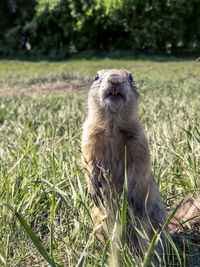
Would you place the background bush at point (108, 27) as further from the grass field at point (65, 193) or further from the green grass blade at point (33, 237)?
the green grass blade at point (33, 237)

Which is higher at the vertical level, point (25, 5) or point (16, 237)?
point (25, 5)

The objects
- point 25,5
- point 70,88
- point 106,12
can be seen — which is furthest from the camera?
point 25,5

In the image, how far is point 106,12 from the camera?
14.5 m

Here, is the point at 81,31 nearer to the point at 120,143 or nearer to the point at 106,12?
the point at 106,12

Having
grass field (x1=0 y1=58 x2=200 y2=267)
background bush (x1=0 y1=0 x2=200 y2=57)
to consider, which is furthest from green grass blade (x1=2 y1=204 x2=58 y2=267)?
background bush (x1=0 y1=0 x2=200 y2=57)

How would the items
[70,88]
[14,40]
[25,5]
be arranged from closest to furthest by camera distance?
[70,88]
[14,40]
[25,5]

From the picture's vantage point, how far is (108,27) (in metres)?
17.1

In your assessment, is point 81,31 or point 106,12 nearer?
point 106,12

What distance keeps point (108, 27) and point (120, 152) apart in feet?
52.9

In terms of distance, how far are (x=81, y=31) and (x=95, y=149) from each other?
15491mm

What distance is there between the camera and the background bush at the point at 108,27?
15.1 m

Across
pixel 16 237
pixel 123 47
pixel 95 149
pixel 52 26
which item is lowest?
pixel 16 237

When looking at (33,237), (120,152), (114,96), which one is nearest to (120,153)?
(120,152)

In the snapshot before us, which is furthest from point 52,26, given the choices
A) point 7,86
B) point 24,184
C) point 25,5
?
A: point 24,184
